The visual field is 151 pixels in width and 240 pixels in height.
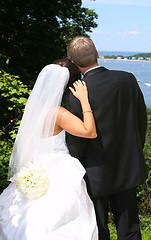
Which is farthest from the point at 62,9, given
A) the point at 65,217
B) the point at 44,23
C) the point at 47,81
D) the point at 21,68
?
the point at 65,217

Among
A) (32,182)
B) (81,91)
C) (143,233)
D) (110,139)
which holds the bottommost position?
(143,233)

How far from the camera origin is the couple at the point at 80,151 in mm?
2367

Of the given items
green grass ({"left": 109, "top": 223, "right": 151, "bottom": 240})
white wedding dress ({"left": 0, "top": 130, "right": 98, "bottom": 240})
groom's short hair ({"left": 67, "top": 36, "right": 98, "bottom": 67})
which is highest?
groom's short hair ({"left": 67, "top": 36, "right": 98, "bottom": 67})

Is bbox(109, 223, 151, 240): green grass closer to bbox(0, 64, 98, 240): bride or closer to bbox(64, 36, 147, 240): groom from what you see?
bbox(64, 36, 147, 240): groom

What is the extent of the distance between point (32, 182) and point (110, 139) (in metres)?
0.74

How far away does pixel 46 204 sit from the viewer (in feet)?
7.95

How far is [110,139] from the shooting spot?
8.06 feet

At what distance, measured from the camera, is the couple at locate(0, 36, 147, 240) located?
7.77 feet

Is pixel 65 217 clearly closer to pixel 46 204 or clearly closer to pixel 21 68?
pixel 46 204

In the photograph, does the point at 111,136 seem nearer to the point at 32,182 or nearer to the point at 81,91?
the point at 81,91

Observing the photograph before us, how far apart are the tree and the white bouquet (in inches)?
284

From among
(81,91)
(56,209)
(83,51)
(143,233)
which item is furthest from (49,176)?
(143,233)

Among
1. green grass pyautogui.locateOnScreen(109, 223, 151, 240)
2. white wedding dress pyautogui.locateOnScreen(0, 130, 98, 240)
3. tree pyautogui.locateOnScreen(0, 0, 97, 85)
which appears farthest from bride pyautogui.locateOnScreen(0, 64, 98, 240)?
tree pyautogui.locateOnScreen(0, 0, 97, 85)

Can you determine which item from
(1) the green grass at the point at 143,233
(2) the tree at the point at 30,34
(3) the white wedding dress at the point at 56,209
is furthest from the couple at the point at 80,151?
(2) the tree at the point at 30,34
